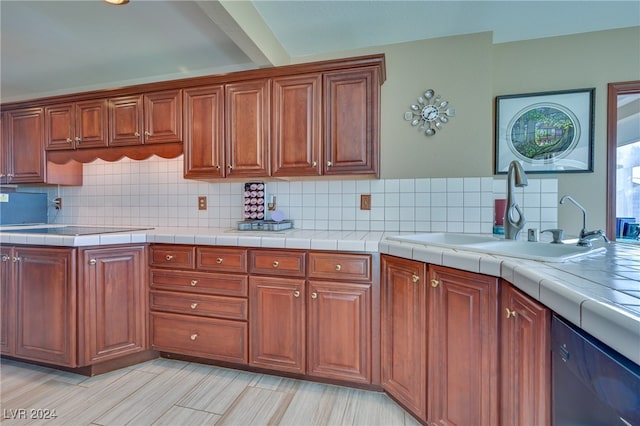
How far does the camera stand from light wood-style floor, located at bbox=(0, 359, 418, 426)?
1.48m

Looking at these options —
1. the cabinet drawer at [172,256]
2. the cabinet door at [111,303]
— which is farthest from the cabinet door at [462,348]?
the cabinet door at [111,303]

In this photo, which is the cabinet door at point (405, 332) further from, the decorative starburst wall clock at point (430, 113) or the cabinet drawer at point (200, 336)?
the decorative starburst wall clock at point (430, 113)

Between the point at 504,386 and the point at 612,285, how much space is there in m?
0.52

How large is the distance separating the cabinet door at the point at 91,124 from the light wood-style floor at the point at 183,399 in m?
1.62

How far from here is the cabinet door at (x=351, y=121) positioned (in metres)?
1.87

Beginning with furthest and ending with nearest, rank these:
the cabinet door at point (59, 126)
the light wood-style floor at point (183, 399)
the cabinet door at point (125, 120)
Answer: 1. the cabinet door at point (59, 126)
2. the cabinet door at point (125, 120)
3. the light wood-style floor at point (183, 399)

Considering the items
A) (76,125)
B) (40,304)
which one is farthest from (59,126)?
(40,304)

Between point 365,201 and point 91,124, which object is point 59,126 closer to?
point 91,124

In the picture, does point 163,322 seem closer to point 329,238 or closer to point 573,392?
point 329,238

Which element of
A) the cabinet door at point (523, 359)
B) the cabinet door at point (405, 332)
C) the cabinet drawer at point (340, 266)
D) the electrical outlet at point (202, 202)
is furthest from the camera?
the electrical outlet at point (202, 202)

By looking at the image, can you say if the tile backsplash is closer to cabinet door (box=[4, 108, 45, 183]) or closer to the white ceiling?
cabinet door (box=[4, 108, 45, 183])

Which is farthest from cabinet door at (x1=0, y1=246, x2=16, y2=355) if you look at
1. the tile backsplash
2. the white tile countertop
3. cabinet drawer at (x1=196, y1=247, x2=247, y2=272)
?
cabinet drawer at (x1=196, y1=247, x2=247, y2=272)

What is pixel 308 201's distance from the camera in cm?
231

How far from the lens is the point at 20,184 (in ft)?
8.67
